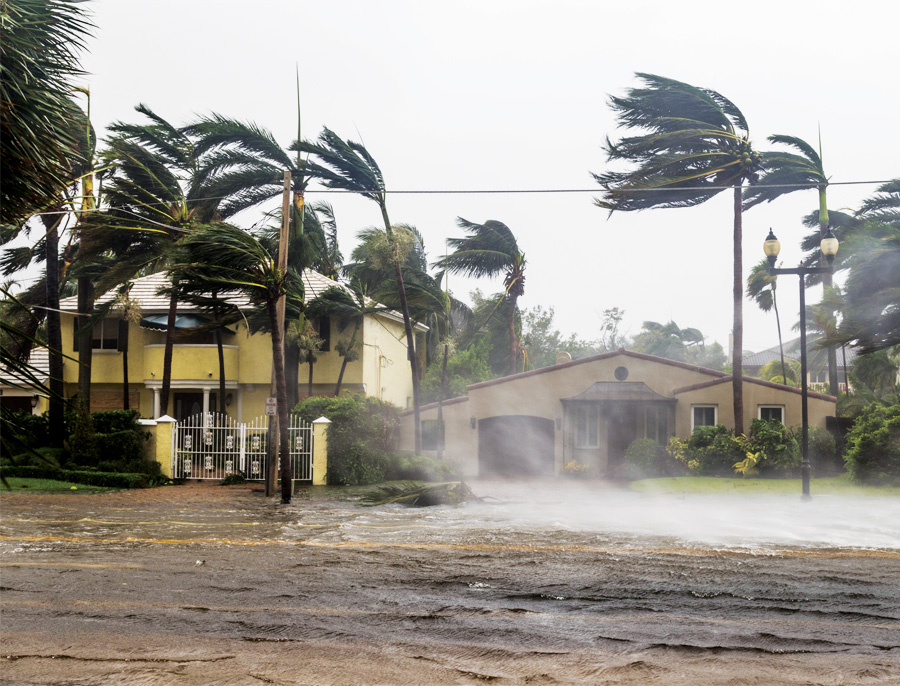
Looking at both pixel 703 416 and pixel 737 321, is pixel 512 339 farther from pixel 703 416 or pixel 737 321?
pixel 737 321

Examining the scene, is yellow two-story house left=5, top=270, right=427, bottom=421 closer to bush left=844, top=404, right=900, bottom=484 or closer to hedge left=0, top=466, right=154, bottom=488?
hedge left=0, top=466, right=154, bottom=488

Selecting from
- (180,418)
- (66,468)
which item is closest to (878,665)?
(66,468)

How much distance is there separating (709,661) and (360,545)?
7079mm

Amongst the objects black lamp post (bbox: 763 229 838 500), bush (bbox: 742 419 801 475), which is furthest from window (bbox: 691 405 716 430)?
black lamp post (bbox: 763 229 838 500)

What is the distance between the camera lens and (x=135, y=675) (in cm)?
581

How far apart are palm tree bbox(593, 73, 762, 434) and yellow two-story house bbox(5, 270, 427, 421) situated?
11.4 meters

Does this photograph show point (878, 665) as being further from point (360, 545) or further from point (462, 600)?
point (360, 545)

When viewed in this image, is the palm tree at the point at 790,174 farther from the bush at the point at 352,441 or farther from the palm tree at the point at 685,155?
the bush at the point at 352,441

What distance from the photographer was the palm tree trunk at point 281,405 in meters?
18.6

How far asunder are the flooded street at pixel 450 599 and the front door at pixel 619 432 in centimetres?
1178

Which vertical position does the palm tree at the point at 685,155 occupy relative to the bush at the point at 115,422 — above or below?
above

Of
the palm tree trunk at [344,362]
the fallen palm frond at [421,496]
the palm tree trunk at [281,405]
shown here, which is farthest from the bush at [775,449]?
the palm tree trunk at [344,362]

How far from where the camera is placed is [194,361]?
30.8m

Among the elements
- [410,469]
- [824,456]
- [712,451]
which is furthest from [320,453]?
[824,456]
